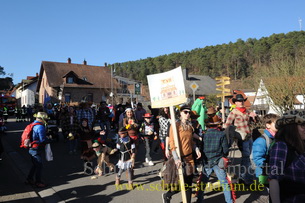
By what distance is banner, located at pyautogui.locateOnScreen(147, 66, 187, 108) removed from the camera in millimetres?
4523

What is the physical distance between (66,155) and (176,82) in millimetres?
6719

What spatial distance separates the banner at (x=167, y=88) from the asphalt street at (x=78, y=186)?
1957mm

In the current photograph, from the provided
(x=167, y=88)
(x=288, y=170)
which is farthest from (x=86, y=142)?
(x=288, y=170)

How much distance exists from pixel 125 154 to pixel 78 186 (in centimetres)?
133

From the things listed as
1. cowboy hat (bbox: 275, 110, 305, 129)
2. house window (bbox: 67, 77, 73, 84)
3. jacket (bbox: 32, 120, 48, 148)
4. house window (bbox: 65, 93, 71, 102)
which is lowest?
jacket (bbox: 32, 120, 48, 148)

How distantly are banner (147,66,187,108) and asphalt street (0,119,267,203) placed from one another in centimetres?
196

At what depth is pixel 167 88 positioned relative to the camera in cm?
467

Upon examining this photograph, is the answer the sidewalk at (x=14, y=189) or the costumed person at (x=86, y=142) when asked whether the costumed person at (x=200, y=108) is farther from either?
the sidewalk at (x=14, y=189)

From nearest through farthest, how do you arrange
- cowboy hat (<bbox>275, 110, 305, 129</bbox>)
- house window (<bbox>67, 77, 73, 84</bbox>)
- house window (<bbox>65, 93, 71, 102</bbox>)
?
1. cowboy hat (<bbox>275, 110, 305, 129</bbox>)
2. house window (<bbox>65, 93, 71, 102</bbox>)
3. house window (<bbox>67, 77, 73, 84</bbox>)

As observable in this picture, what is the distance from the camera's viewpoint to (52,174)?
7293mm

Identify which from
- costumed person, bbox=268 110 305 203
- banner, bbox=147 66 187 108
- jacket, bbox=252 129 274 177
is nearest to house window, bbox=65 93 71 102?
banner, bbox=147 66 187 108

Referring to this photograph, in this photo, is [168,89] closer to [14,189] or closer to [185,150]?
[185,150]

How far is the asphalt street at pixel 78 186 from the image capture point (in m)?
5.36

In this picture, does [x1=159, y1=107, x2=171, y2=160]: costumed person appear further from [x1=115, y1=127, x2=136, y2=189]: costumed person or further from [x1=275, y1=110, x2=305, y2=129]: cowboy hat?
[x1=275, y1=110, x2=305, y2=129]: cowboy hat
